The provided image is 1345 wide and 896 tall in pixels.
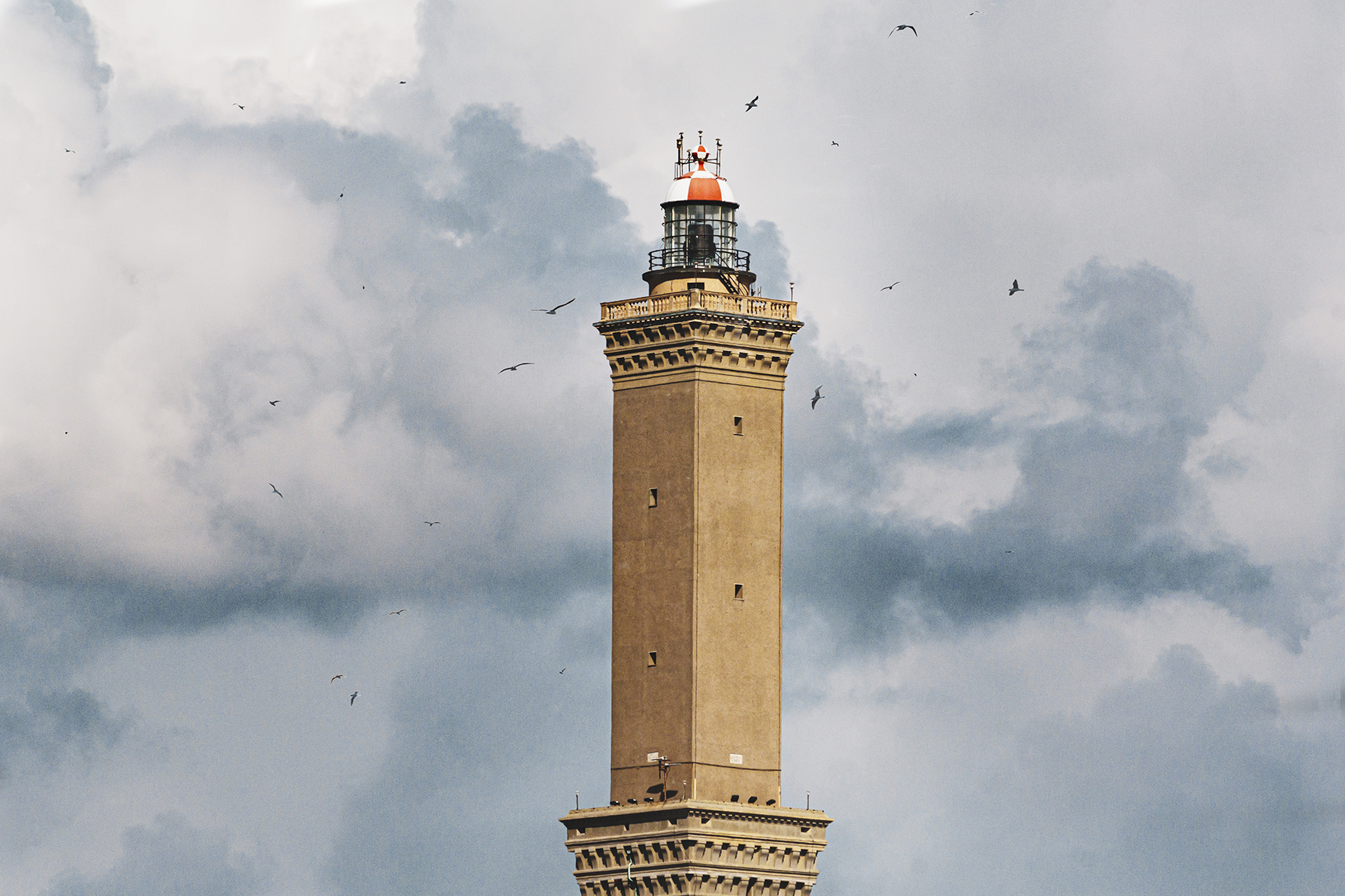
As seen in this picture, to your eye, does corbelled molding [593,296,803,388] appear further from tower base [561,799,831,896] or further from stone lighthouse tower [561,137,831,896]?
tower base [561,799,831,896]

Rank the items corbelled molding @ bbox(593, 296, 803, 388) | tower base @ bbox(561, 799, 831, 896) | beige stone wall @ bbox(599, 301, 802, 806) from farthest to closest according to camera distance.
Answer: corbelled molding @ bbox(593, 296, 803, 388)
beige stone wall @ bbox(599, 301, 802, 806)
tower base @ bbox(561, 799, 831, 896)

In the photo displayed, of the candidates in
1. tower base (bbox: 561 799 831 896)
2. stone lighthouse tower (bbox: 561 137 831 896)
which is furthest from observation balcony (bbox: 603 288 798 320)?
tower base (bbox: 561 799 831 896)

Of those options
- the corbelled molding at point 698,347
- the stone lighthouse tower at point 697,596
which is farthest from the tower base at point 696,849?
the corbelled molding at point 698,347

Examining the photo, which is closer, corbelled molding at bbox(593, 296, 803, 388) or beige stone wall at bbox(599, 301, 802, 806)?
beige stone wall at bbox(599, 301, 802, 806)

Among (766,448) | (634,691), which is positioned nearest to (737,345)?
(766,448)

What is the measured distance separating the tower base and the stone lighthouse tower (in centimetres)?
6

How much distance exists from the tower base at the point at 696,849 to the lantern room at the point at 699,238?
2168 cm

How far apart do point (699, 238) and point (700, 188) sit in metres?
2.09

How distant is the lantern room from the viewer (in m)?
165

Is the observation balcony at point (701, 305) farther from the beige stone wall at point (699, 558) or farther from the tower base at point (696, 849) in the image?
the tower base at point (696, 849)

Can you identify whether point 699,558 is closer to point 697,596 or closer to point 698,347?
point 697,596

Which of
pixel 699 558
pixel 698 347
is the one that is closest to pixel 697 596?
pixel 699 558

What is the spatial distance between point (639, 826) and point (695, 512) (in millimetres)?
12849

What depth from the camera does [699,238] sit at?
166 meters
